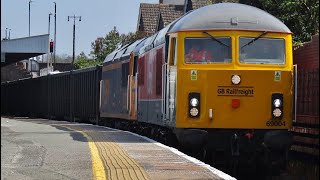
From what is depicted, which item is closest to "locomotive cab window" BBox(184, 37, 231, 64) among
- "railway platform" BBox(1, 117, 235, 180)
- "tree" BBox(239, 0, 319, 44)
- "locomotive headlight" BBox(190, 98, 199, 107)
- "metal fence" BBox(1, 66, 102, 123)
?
"locomotive headlight" BBox(190, 98, 199, 107)

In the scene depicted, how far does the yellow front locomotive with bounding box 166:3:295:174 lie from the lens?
1102cm

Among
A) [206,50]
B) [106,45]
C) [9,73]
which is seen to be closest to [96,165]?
[9,73]

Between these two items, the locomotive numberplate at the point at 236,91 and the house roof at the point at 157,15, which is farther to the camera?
the house roof at the point at 157,15

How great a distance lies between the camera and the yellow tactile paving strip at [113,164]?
28.6ft

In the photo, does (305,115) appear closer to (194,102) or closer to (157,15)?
(194,102)

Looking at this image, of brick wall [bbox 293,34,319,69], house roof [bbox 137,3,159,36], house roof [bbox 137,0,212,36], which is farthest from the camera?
house roof [bbox 137,3,159,36]

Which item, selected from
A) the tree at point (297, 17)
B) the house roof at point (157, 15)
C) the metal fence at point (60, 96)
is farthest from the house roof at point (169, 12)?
the tree at point (297, 17)

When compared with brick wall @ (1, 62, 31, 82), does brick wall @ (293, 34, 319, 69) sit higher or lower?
higher

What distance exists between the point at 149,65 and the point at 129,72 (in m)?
4.06

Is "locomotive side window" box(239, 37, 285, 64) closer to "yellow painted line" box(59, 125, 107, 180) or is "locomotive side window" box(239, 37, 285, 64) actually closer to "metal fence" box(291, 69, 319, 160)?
"metal fence" box(291, 69, 319, 160)

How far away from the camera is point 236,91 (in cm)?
1103

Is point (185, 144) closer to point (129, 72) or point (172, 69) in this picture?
point (172, 69)

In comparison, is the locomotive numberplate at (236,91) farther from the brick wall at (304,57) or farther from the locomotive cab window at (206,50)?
the brick wall at (304,57)

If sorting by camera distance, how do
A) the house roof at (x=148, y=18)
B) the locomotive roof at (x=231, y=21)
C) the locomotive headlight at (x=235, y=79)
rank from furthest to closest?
the house roof at (x=148, y=18)
the locomotive roof at (x=231, y=21)
the locomotive headlight at (x=235, y=79)
